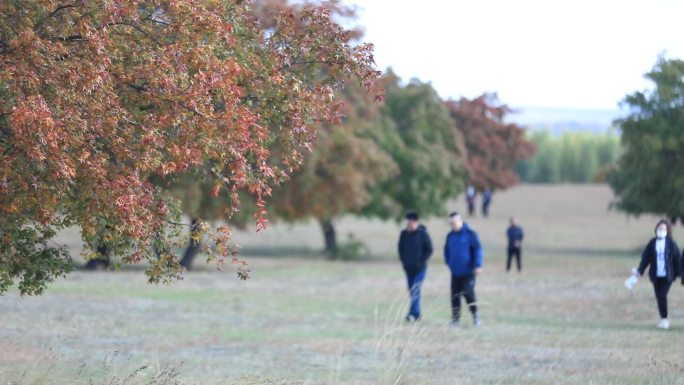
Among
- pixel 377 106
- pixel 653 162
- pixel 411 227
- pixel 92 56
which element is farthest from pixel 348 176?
pixel 92 56

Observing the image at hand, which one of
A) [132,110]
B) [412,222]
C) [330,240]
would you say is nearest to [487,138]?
[330,240]

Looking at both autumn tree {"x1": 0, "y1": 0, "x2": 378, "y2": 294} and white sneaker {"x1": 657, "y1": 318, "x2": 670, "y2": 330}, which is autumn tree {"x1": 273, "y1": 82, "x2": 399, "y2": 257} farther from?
autumn tree {"x1": 0, "y1": 0, "x2": 378, "y2": 294}

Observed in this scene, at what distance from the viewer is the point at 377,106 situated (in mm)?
49688

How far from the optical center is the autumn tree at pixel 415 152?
50656 mm

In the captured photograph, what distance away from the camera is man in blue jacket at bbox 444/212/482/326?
Answer: 2039 centimetres

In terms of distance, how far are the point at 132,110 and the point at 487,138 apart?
68.2 meters

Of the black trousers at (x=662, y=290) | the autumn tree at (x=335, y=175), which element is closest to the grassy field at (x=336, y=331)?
the black trousers at (x=662, y=290)

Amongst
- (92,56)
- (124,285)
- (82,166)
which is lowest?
(124,285)

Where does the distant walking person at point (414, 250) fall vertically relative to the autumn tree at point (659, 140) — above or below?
below

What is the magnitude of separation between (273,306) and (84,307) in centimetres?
404

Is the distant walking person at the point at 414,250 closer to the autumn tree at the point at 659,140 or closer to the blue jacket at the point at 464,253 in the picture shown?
the blue jacket at the point at 464,253

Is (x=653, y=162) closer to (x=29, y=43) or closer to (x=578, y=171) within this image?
(x=29, y=43)

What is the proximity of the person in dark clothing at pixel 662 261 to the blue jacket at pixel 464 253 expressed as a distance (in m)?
2.52

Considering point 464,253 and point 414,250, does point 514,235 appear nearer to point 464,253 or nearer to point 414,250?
point 414,250
